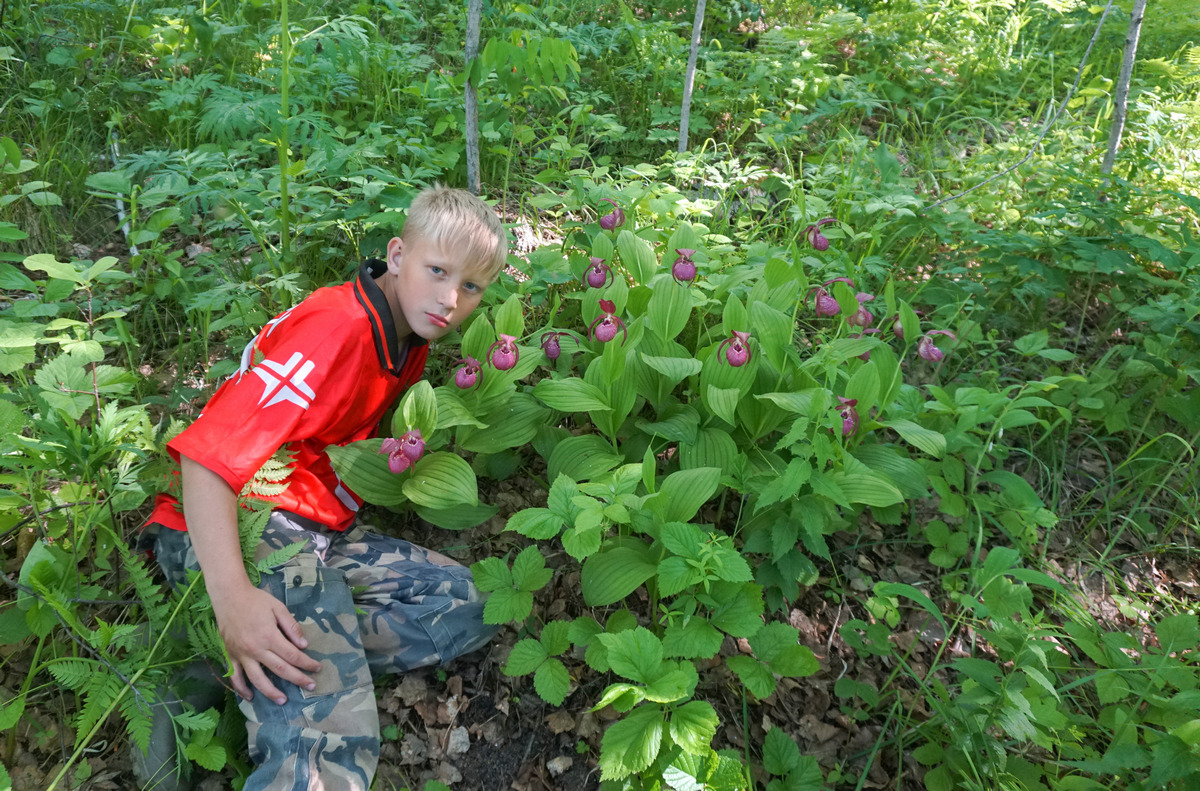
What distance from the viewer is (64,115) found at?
3.54m

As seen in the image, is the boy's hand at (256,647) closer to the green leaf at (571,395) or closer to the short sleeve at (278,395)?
the short sleeve at (278,395)

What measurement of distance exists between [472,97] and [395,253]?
3.97ft

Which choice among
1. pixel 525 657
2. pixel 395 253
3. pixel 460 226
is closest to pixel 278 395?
pixel 395 253

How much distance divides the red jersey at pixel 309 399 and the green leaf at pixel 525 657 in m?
0.76

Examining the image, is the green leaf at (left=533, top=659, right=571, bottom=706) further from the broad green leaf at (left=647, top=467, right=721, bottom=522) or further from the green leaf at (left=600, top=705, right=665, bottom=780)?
the broad green leaf at (left=647, top=467, right=721, bottom=522)

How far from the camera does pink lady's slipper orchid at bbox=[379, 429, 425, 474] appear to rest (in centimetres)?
209

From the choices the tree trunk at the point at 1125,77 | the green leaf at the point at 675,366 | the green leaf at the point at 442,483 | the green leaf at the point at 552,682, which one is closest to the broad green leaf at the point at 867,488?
the green leaf at the point at 675,366

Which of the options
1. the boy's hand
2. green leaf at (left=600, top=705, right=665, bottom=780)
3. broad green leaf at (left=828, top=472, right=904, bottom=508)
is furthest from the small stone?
broad green leaf at (left=828, top=472, right=904, bottom=508)

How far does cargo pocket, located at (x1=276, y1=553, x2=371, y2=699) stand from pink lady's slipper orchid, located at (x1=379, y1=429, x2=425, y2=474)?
40cm

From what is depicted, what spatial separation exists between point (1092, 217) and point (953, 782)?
2.74 m

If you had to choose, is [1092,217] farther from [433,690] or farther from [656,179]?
[433,690]

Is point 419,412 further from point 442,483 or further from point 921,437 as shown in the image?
point 921,437

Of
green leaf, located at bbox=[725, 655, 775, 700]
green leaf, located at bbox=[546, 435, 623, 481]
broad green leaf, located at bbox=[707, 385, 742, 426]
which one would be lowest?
green leaf, located at bbox=[725, 655, 775, 700]

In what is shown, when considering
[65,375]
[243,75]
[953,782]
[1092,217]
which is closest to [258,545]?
[65,375]
